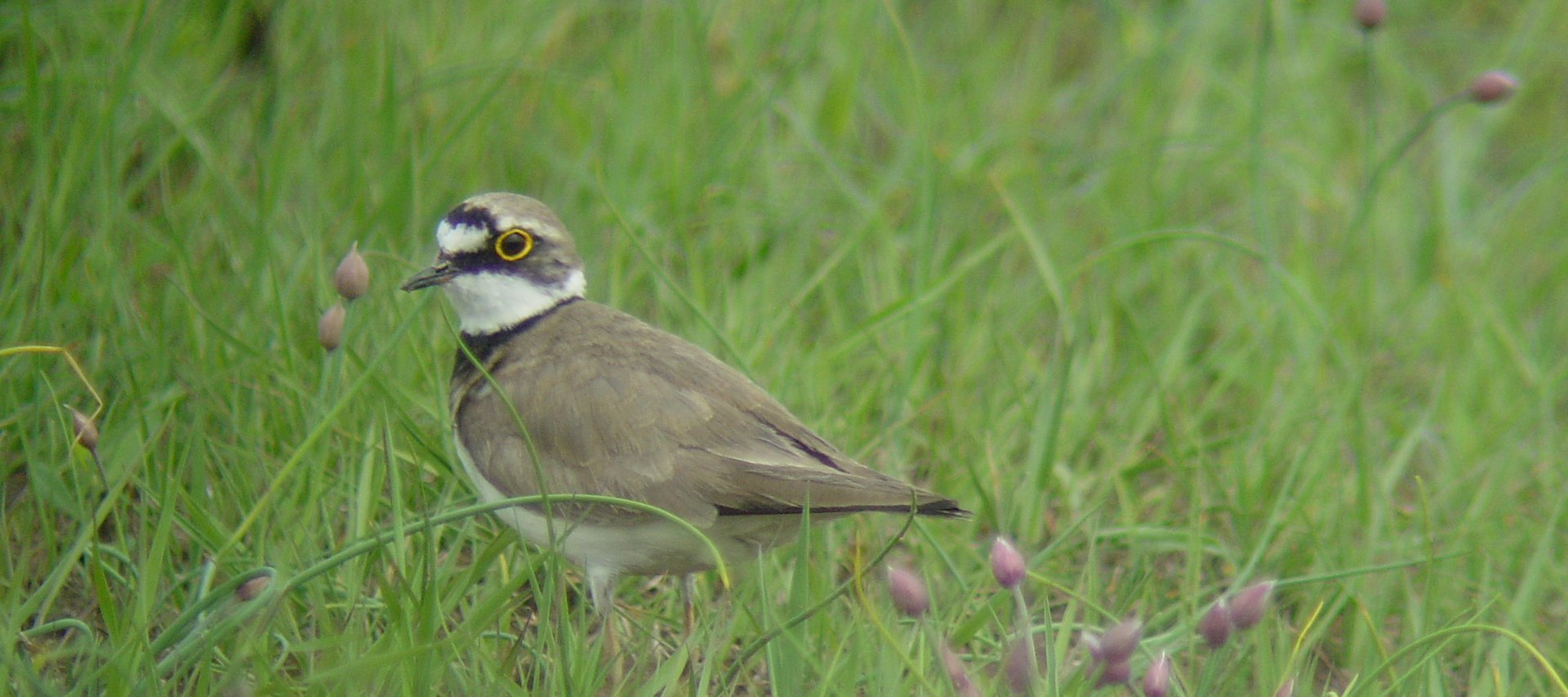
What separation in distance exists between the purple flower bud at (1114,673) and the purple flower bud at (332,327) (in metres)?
1.84

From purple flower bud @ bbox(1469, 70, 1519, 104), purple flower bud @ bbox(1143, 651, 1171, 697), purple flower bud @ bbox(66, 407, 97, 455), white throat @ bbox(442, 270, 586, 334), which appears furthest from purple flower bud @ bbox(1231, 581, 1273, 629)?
purple flower bud @ bbox(1469, 70, 1519, 104)

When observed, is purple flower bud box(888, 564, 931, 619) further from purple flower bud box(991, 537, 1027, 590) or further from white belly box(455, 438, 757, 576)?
white belly box(455, 438, 757, 576)

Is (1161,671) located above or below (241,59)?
below

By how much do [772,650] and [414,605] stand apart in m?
0.79

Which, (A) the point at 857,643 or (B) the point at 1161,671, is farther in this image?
(A) the point at 857,643

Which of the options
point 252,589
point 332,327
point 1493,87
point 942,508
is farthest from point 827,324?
point 252,589

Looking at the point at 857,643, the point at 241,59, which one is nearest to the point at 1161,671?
the point at 857,643

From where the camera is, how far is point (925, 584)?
12.0 feet

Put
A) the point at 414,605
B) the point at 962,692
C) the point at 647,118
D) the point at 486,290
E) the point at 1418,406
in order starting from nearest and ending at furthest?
the point at 962,692 → the point at 414,605 → the point at 486,290 → the point at 1418,406 → the point at 647,118

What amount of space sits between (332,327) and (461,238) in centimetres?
73

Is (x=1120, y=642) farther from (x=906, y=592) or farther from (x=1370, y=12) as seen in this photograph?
(x=1370, y=12)

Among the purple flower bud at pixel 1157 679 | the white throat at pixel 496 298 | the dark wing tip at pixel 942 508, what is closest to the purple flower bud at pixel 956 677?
the purple flower bud at pixel 1157 679

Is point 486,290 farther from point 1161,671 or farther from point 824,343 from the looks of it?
point 1161,671

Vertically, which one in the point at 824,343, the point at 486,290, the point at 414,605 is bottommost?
the point at 824,343
